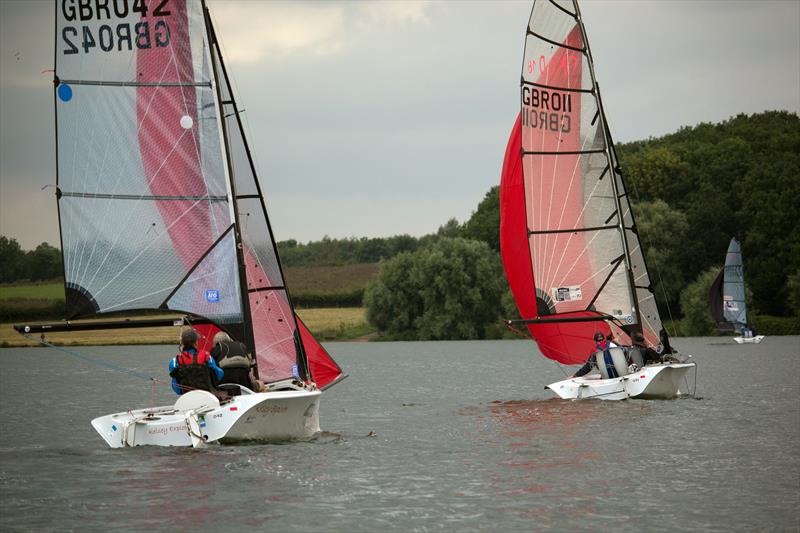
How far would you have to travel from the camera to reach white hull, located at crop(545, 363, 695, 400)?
27.8 meters

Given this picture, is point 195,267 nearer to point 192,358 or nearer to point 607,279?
point 192,358

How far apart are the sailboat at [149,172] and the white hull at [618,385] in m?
8.20

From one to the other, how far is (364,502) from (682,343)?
6016 cm

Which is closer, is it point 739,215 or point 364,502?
point 364,502

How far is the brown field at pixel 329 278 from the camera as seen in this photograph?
11831 cm

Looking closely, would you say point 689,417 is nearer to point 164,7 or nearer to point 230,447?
point 230,447

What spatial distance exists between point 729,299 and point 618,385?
50.1 meters

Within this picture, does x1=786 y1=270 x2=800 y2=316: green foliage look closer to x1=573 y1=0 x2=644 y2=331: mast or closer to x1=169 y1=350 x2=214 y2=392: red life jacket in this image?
x1=573 y1=0 x2=644 y2=331: mast

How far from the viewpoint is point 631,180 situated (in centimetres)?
Result: 9638

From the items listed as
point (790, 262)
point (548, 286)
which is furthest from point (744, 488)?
point (790, 262)

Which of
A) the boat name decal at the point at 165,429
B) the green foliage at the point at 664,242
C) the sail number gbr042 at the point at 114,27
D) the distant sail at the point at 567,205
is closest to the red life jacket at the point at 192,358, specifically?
the boat name decal at the point at 165,429

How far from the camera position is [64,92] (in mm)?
21000

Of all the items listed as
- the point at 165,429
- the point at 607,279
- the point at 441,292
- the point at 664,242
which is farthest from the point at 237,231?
the point at 441,292

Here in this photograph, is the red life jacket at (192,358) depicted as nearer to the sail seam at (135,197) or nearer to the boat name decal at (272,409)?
the boat name decal at (272,409)
